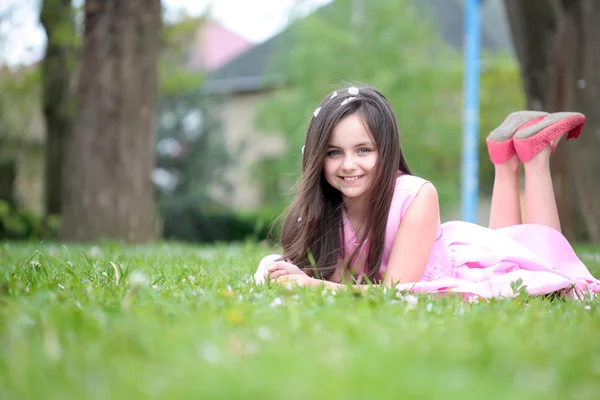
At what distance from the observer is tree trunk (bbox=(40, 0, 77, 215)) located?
13836 mm

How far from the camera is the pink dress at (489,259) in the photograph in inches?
134

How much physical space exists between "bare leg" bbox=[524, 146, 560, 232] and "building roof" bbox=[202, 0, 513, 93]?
20.4 metres

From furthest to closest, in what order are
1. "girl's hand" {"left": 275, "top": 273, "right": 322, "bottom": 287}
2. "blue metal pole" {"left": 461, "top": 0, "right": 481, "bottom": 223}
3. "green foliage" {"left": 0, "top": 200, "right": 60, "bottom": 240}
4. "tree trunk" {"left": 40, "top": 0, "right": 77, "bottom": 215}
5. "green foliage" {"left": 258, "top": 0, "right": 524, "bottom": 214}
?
"green foliage" {"left": 258, "top": 0, "right": 524, "bottom": 214}
"green foliage" {"left": 0, "top": 200, "right": 60, "bottom": 240}
"tree trunk" {"left": 40, "top": 0, "right": 77, "bottom": 215}
"blue metal pole" {"left": 461, "top": 0, "right": 481, "bottom": 223}
"girl's hand" {"left": 275, "top": 273, "right": 322, "bottom": 287}

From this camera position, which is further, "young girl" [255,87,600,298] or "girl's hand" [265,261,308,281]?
"young girl" [255,87,600,298]

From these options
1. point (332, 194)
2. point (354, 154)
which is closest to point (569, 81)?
point (332, 194)

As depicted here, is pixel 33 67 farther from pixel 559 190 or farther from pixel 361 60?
pixel 559 190

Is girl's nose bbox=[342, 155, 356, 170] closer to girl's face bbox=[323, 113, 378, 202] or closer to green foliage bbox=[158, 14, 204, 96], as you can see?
girl's face bbox=[323, 113, 378, 202]

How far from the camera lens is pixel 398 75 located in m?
20.6

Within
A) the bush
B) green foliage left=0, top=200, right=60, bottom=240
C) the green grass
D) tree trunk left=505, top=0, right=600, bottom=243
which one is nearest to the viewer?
the green grass

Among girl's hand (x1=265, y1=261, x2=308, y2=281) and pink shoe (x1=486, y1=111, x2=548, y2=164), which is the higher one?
pink shoe (x1=486, y1=111, x2=548, y2=164)

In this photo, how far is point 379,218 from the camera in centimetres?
370

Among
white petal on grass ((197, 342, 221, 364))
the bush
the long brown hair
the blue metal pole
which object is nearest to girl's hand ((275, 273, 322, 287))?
the long brown hair

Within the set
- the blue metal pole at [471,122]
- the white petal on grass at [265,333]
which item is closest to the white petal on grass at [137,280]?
the white petal on grass at [265,333]

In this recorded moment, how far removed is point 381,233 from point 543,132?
138cm
